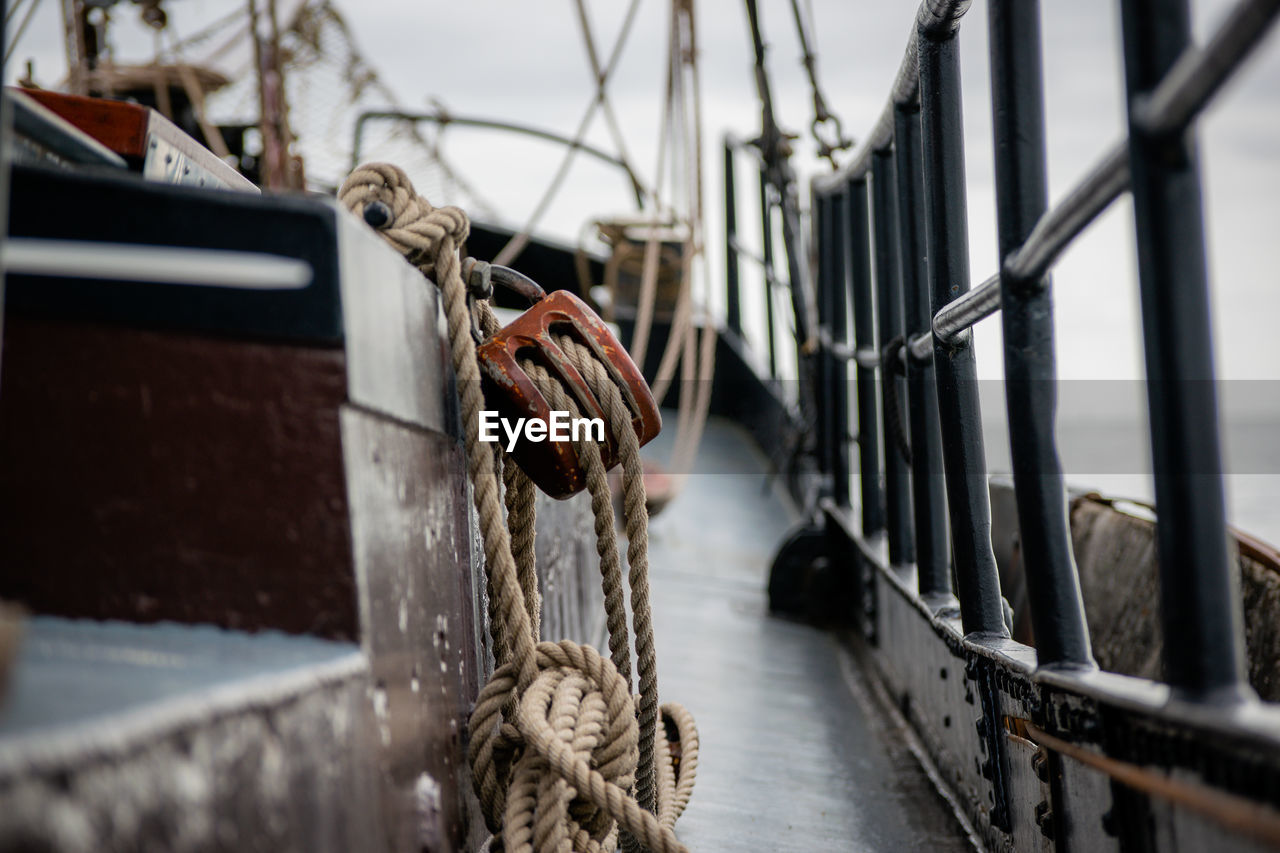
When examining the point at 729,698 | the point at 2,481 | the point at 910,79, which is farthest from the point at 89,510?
the point at 729,698

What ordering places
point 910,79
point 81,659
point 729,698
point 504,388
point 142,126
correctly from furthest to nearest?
point 729,698 < point 910,79 < point 504,388 < point 142,126 < point 81,659

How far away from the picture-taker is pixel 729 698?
2.32 meters

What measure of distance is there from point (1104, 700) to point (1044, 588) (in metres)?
0.18

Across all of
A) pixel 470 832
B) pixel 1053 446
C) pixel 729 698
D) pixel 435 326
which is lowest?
pixel 729 698

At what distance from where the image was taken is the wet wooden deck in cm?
157

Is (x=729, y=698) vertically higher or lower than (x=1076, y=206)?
lower

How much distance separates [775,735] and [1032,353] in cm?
128

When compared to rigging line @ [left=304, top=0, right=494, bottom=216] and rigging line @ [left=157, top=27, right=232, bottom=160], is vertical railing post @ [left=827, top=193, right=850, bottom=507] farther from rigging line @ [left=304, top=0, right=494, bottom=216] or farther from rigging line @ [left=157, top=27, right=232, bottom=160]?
rigging line @ [left=304, top=0, right=494, bottom=216]

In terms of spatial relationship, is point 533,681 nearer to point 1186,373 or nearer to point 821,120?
point 1186,373

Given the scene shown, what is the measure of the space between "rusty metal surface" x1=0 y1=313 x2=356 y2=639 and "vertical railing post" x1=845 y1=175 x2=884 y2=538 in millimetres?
2120

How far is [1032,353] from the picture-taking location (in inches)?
41.1

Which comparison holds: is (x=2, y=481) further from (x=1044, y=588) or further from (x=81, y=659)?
(x=1044, y=588)

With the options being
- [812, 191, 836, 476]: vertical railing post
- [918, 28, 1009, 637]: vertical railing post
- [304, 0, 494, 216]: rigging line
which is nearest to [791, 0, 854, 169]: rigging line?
[812, 191, 836, 476]: vertical railing post

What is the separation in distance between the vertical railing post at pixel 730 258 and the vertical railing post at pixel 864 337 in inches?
186
